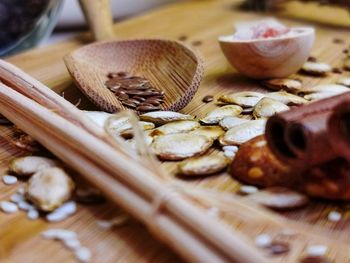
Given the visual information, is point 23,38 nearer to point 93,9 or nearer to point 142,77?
point 93,9


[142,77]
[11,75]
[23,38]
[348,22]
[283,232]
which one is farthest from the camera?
[348,22]

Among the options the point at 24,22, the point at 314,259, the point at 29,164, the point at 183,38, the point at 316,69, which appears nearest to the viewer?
the point at 314,259

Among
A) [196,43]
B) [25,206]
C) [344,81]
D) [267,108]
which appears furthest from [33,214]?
[196,43]

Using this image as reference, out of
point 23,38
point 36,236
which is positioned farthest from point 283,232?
point 23,38

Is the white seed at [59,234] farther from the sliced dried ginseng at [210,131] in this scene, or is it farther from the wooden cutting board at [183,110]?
the sliced dried ginseng at [210,131]

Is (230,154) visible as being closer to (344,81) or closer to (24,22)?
(344,81)

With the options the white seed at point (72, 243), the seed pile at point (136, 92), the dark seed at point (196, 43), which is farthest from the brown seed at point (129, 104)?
the dark seed at point (196, 43)

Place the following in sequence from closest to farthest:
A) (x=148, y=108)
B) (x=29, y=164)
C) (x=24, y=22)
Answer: (x=29, y=164), (x=148, y=108), (x=24, y=22)
